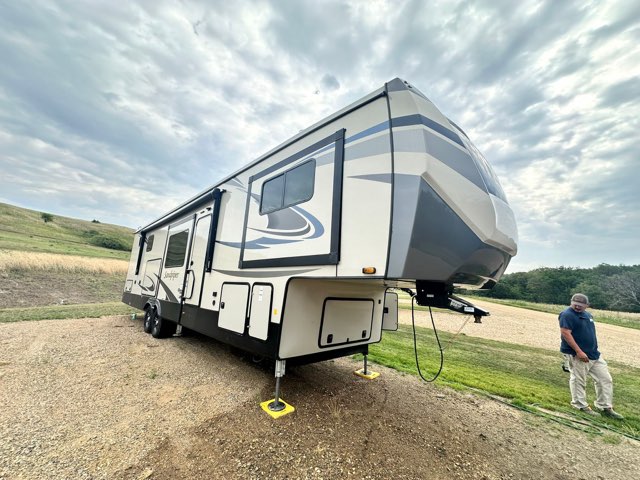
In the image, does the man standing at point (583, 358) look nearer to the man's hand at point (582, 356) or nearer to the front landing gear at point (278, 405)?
the man's hand at point (582, 356)

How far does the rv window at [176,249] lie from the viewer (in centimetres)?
585

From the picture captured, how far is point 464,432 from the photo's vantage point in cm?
322

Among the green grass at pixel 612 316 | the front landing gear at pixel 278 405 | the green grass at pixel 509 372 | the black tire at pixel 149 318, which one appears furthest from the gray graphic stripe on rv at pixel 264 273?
the green grass at pixel 612 316

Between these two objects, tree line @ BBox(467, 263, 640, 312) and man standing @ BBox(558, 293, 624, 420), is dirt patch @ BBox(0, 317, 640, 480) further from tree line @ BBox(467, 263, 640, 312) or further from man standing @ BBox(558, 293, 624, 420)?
tree line @ BBox(467, 263, 640, 312)

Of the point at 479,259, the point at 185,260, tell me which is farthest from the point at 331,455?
the point at 185,260

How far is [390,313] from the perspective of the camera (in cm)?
496

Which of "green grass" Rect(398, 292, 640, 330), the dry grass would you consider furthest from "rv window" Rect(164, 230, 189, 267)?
the dry grass

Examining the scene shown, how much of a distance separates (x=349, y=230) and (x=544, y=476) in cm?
283

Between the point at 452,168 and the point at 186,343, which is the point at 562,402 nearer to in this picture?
the point at 452,168

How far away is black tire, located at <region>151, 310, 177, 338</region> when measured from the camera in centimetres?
633

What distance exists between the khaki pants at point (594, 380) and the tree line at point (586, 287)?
41534mm

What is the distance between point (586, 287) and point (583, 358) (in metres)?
61.7

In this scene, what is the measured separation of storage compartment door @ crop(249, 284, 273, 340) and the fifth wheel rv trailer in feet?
0.05

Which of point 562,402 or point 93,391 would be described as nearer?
point 93,391
